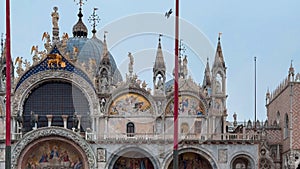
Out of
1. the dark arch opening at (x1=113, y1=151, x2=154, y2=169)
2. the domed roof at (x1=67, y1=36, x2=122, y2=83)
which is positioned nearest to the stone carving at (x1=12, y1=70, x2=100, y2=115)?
the dark arch opening at (x1=113, y1=151, x2=154, y2=169)

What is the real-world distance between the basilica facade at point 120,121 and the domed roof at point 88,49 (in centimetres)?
920

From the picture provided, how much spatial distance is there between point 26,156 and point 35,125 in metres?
2.62

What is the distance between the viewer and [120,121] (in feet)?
167

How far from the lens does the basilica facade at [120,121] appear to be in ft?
159

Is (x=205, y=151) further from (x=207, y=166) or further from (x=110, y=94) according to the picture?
(x=110, y=94)

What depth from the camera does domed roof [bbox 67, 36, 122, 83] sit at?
62.1 m

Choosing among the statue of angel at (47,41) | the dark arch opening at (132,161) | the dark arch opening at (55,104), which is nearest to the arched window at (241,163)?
the dark arch opening at (132,161)

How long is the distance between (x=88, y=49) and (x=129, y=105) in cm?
1423

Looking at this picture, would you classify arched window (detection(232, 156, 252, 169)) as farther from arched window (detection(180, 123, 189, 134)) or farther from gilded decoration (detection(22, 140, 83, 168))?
gilded decoration (detection(22, 140, 83, 168))

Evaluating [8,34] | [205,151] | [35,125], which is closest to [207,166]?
[205,151]

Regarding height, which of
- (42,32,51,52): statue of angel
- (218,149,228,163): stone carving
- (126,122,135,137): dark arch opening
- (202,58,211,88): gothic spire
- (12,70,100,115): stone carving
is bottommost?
(218,149,228,163): stone carving

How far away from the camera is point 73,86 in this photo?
51.1 meters

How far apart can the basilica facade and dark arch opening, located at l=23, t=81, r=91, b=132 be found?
2.9 inches

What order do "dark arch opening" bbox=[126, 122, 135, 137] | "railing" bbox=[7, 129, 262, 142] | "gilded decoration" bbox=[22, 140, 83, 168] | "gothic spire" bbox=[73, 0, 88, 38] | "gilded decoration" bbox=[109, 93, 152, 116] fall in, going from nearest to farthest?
"railing" bbox=[7, 129, 262, 142] → "gilded decoration" bbox=[22, 140, 83, 168] → "dark arch opening" bbox=[126, 122, 135, 137] → "gilded decoration" bbox=[109, 93, 152, 116] → "gothic spire" bbox=[73, 0, 88, 38]
